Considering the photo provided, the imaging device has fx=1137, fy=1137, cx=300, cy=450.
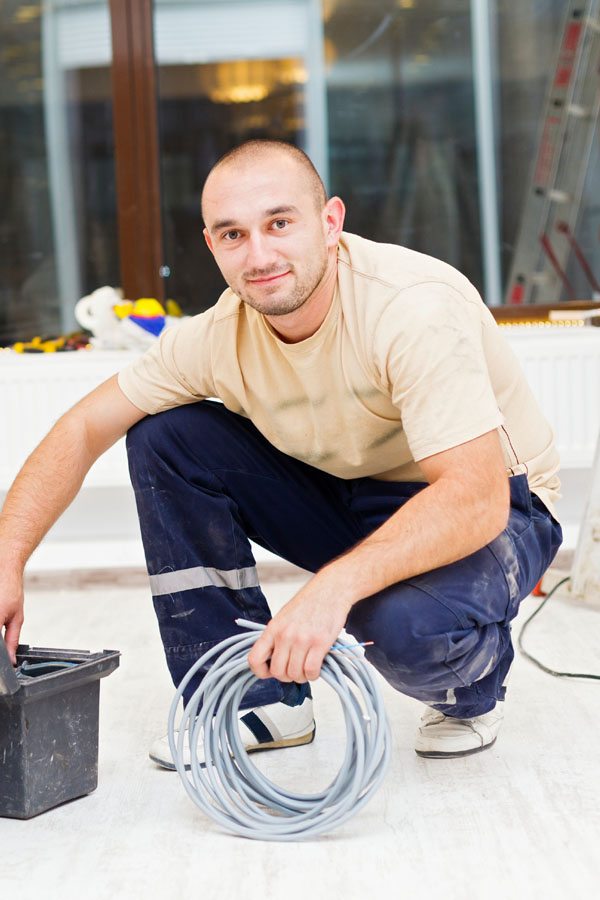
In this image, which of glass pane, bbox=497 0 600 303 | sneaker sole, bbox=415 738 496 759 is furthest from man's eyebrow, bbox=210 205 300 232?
glass pane, bbox=497 0 600 303

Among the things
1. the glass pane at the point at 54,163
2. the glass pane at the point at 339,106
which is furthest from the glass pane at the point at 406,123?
the glass pane at the point at 54,163

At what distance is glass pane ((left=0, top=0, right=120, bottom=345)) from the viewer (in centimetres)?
407

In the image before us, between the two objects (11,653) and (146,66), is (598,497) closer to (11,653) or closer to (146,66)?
(11,653)

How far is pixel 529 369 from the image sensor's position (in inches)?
141

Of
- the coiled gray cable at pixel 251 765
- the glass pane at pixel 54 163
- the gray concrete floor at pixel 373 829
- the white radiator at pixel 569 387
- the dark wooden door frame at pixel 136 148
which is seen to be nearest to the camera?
the gray concrete floor at pixel 373 829

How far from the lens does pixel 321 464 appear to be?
2.04m

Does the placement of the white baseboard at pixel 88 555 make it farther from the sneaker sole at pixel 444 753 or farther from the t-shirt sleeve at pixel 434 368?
the t-shirt sleeve at pixel 434 368

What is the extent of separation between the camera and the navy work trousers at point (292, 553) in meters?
1.78

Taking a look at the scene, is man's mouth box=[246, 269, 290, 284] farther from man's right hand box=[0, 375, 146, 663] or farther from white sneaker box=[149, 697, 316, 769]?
white sneaker box=[149, 697, 316, 769]

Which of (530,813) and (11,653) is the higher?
(11,653)

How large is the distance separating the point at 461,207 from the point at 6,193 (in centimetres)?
167

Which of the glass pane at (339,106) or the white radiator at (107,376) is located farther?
the glass pane at (339,106)

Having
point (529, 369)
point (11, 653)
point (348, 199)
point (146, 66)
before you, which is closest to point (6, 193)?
point (146, 66)

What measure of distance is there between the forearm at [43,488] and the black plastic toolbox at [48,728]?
0.63ft
